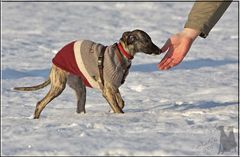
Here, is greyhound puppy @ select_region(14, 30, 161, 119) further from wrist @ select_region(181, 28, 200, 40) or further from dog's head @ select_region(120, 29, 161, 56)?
wrist @ select_region(181, 28, 200, 40)

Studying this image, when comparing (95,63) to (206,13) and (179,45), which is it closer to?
(179,45)

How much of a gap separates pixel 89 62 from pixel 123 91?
9.47 feet

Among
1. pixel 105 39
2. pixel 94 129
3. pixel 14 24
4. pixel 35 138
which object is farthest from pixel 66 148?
pixel 14 24

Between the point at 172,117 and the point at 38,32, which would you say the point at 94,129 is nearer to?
the point at 172,117

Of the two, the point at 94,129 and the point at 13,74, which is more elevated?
the point at 94,129

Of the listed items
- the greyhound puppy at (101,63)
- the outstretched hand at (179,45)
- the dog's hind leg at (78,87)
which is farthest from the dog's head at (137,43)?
the outstretched hand at (179,45)

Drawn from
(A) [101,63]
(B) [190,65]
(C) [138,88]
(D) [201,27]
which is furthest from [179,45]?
(B) [190,65]

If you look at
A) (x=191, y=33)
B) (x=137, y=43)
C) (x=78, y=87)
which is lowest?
(x=78, y=87)

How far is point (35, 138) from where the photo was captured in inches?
180

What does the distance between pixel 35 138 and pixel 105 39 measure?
31.1 feet

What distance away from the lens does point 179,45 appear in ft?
14.2

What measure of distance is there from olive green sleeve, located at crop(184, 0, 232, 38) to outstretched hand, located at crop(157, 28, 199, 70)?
8cm

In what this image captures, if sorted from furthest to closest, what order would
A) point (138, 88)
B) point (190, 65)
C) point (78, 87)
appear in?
point (190, 65) → point (138, 88) → point (78, 87)

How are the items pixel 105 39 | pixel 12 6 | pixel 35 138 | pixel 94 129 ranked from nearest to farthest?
pixel 35 138, pixel 94 129, pixel 105 39, pixel 12 6
